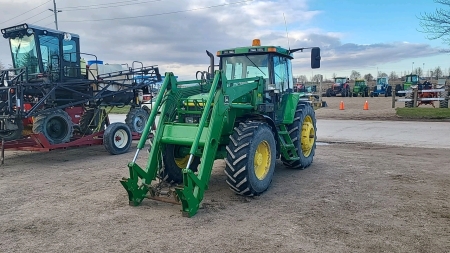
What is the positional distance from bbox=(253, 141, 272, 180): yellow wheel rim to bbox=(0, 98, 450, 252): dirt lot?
0.37 meters

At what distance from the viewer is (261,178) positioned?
5980 mm

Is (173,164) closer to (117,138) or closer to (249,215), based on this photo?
(249,215)

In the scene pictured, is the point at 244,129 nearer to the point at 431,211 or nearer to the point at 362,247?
the point at 362,247

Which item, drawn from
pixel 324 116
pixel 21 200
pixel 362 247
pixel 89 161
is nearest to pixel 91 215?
pixel 21 200

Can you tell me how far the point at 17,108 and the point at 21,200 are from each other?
343 cm

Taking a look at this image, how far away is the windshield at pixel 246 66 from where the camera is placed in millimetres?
7211

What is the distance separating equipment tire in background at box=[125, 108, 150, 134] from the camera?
11677mm

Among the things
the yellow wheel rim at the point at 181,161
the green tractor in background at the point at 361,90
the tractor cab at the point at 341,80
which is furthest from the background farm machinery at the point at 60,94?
the tractor cab at the point at 341,80

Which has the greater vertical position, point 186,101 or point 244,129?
point 186,101

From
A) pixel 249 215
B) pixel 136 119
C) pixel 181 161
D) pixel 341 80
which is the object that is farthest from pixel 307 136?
pixel 341 80

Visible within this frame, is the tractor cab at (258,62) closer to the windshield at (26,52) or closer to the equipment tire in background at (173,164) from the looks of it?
the equipment tire in background at (173,164)

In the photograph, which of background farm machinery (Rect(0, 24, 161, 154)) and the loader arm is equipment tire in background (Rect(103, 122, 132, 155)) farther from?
the loader arm

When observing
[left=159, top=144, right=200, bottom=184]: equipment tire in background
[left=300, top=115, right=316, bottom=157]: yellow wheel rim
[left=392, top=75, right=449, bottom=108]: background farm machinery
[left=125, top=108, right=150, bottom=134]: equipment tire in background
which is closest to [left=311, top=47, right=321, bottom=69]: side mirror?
[left=300, top=115, right=316, bottom=157]: yellow wheel rim

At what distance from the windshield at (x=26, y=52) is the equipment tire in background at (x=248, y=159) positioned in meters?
7.15
